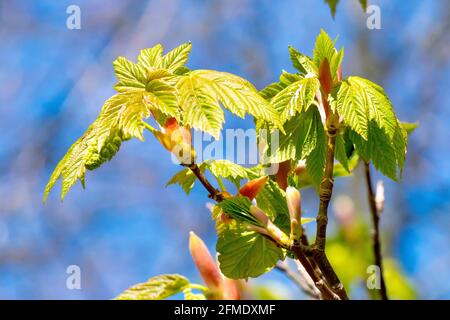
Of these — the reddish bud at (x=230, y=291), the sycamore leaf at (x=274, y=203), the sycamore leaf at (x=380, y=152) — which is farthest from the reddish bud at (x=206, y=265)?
the sycamore leaf at (x=380, y=152)

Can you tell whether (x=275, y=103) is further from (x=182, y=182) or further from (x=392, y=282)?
(x=392, y=282)

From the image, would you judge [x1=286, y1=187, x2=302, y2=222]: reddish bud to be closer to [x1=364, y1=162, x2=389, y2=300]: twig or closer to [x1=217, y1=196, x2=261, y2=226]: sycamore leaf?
[x1=217, y1=196, x2=261, y2=226]: sycamore leaf

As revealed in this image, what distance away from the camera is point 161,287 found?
0.78 m

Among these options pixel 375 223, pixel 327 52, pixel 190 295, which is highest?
pixel 327 52

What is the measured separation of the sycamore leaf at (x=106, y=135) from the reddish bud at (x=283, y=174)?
0.52 ft

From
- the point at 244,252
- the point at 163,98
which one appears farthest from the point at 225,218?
the point at 163,98

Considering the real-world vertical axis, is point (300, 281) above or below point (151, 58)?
below

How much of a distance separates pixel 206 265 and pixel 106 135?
22 cm

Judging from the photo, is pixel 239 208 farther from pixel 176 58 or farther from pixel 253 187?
pixel 176 58

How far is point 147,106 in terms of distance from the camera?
0.67 m

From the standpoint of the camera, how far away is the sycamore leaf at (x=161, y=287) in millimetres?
766

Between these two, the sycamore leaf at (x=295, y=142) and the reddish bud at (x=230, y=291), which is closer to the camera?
the sycamore leaf at (x=295, y=142)

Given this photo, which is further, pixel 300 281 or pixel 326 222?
pixel 300 281

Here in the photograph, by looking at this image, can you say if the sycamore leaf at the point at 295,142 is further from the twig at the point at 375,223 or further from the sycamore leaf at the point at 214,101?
the twig at the point at 375,223
